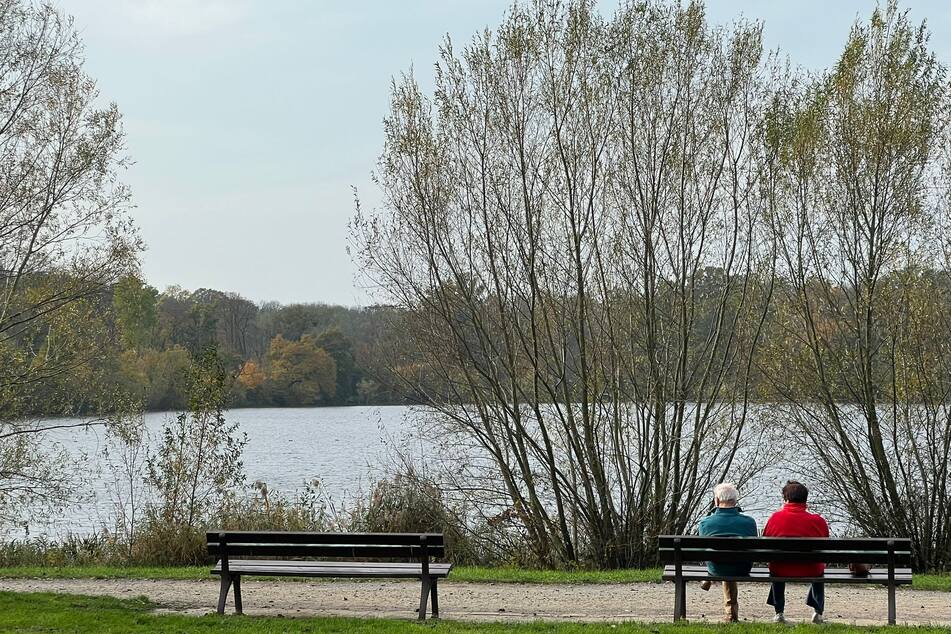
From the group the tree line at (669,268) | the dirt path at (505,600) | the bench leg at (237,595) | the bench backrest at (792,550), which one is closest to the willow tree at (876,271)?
the tree line at (669,268)

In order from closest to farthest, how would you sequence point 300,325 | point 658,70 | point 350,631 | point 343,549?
point 350,631
point 343,549
point 658,70
point 300,325

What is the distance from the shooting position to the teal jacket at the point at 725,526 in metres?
7.85

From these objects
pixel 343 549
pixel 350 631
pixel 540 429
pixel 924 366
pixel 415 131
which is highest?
pixel 415 131

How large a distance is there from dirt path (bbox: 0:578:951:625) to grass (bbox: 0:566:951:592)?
22 centimetres

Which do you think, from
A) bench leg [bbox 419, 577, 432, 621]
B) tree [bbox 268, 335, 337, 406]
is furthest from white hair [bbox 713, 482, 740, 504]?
tree [bbox 268, 335, 337, 406]

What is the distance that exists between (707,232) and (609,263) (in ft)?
4.69

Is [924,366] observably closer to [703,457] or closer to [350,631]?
[703,457]

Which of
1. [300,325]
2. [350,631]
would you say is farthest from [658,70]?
[300,325]

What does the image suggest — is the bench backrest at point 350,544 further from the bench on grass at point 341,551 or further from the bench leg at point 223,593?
the bench leg at point 223,593

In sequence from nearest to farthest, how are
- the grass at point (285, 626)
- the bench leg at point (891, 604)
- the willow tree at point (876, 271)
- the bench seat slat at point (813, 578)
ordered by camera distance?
the grass at point (285, 626) < the bench seat slat at point (813, 578) < the bench leg at point (891, 604) < the willow tree at point (876, 271)

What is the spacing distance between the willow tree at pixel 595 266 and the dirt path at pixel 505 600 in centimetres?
325

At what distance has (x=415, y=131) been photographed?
13.6 metres

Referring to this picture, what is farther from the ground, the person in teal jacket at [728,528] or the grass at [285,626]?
the person in teal jacket at [728,528]

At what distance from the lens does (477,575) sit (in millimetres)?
10766
